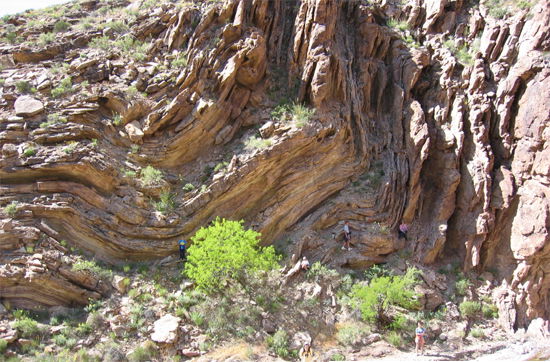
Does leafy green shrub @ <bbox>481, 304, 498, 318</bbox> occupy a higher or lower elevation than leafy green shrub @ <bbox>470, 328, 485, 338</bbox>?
higher

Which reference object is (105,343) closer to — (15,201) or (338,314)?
(15,201)

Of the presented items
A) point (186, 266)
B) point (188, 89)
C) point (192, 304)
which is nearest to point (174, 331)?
point (192, 304)

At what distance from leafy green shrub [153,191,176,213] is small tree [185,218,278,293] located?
2480 mm

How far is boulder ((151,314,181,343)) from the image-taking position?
44.7 ft

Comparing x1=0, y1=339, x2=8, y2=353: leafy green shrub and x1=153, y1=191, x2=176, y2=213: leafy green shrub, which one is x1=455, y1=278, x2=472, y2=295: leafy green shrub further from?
x1=0, y1=339, x2=8, y2=353: leafy green shrub

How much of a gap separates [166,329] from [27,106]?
11.8m

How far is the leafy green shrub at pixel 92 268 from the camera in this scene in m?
15.1

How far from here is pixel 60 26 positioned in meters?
22.6

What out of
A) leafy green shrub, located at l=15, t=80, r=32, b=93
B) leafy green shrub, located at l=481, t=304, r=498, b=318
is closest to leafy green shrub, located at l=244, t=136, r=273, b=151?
leafy green shrub, located at l=15, t=80, r=32, b=93

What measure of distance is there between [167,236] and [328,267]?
24.3 feet

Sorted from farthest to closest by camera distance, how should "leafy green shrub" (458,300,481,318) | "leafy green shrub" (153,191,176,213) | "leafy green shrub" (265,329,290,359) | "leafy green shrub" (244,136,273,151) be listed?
"leafy green shrub" (244,136,273,151) < "leafy green shrub" (153,191,176,213) < "leafy green shrub" (458,300,481,318) < "leafy green shrub" (265,329,290,359)

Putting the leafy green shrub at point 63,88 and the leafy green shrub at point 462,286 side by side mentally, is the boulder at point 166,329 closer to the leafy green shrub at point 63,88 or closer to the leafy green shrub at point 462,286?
the leafy green shrub at point 63,88

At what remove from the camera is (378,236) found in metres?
18.9

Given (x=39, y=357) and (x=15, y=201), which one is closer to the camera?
(x=39, y=357)
